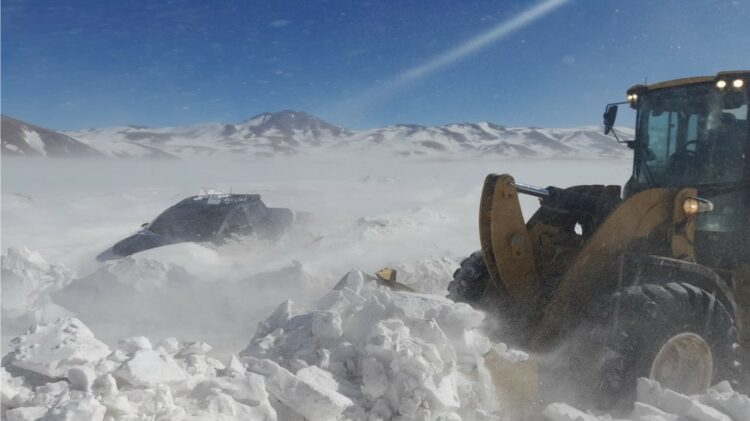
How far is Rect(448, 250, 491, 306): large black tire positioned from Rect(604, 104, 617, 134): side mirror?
1685 millimetres

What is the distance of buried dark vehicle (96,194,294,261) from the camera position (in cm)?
1043

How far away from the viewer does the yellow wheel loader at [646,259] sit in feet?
12.7

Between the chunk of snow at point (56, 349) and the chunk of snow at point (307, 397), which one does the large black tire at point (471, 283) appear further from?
the chunk of snow at point (56, 349)

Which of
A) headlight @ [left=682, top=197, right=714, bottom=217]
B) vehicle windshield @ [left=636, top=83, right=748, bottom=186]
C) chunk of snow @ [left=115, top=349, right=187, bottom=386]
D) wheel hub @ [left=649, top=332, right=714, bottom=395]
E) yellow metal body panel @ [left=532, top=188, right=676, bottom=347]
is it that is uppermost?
vehicle windshield @ [left=636, top=83, right=748, bottom=186]

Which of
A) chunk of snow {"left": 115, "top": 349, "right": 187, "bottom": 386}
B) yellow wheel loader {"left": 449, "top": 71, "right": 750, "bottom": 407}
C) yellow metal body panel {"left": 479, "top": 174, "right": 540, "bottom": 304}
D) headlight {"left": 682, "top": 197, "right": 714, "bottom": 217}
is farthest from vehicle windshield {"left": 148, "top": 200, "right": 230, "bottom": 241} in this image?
headlight {"left": 682, "top": 197, "right": 714, "bottom": 217}

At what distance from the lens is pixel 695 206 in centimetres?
429

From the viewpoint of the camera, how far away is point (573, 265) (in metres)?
4.22

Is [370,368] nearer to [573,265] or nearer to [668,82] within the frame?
[573,265]

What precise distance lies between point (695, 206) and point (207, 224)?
8370 millimetres

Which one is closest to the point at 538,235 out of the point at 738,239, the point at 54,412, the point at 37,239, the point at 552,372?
the point at 552,372

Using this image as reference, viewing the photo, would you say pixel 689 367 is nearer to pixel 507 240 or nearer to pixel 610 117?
pixel 507 240

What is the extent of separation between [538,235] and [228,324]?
4.01m

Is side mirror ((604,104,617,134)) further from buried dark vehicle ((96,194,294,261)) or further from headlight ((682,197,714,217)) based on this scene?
buried dark vehicle ((96,194,294,261))

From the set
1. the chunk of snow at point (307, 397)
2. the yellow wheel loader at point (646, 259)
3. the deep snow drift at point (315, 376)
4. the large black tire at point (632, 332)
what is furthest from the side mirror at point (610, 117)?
the chunk of snow at point (307, 397)
